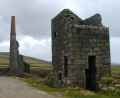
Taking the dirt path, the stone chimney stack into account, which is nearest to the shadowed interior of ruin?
the dirt path

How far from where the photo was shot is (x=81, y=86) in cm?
2406

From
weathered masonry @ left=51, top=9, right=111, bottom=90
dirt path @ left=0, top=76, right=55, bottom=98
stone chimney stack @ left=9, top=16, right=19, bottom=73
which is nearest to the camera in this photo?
dirt path @ left=0, top=76, right=55, bottom=98

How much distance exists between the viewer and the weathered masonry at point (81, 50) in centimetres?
2389

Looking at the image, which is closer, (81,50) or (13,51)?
(81,50)

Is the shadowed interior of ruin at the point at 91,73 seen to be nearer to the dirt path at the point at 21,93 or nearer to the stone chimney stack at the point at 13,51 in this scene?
the dirt path at the point at 21,93

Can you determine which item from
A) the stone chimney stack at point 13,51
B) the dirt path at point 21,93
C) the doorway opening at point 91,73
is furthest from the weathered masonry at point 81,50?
the stone chimney stack at point 13,51

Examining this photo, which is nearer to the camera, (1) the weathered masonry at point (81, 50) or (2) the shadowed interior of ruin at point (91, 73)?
(1) the weathered masonry at point (81, 50)

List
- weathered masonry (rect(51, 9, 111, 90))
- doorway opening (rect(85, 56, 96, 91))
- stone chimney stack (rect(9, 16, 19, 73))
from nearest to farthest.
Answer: weathered masonry (rect(51, 9, 111, 90)) → doorway opening (rect(85, 56, 96, 91)) → stone chimney stack (rect(9, 16, 19, 73))

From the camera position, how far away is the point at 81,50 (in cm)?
2403

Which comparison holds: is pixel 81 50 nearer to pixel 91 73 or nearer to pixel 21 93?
pixel 91 73

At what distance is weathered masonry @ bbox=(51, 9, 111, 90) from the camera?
78.4ft

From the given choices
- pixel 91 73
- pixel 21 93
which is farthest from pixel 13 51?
pixel 21 93

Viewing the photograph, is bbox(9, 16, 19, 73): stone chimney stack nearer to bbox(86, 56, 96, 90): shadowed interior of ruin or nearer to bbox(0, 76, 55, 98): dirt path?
bbox(86, 56, 96, 90): shadowed interior of ruin

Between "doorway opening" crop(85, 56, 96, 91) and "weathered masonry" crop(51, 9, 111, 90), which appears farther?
"doorway opening" crop(85, 56, 96, 91)
